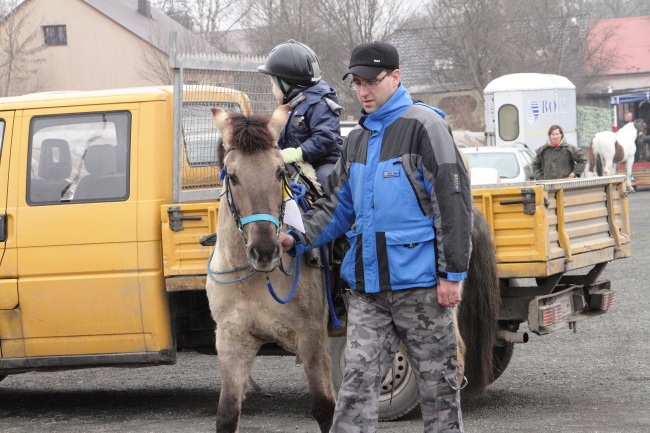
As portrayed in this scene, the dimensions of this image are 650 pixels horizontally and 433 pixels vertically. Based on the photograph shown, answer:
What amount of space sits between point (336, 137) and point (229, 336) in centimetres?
128

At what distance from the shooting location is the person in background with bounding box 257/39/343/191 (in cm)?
559

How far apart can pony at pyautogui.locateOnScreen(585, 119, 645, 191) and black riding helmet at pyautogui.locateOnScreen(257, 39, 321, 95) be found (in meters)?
24.8

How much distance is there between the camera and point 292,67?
5.74 metres

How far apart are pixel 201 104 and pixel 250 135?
2208mm

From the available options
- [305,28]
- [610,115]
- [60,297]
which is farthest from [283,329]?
[610,115]

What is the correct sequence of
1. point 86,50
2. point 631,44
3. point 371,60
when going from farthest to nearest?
point 631,44, point 86,50, point 371,60

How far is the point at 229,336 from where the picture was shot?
522 cm

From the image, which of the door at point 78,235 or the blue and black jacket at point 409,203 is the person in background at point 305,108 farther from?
the door at point 78,235

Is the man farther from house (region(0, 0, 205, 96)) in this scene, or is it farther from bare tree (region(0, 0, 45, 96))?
house (region(0, 0, 205, 96))

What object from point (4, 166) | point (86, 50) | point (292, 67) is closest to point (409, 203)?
point (292, 67)

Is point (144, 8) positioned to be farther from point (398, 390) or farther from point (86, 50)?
point (398, 390)

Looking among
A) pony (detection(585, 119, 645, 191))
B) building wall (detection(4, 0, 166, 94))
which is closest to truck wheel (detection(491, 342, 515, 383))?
pony (detection(585, 119, 645, 191))

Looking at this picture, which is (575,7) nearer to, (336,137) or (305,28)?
(305,28)

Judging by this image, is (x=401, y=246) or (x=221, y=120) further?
(x=221, y=120)
